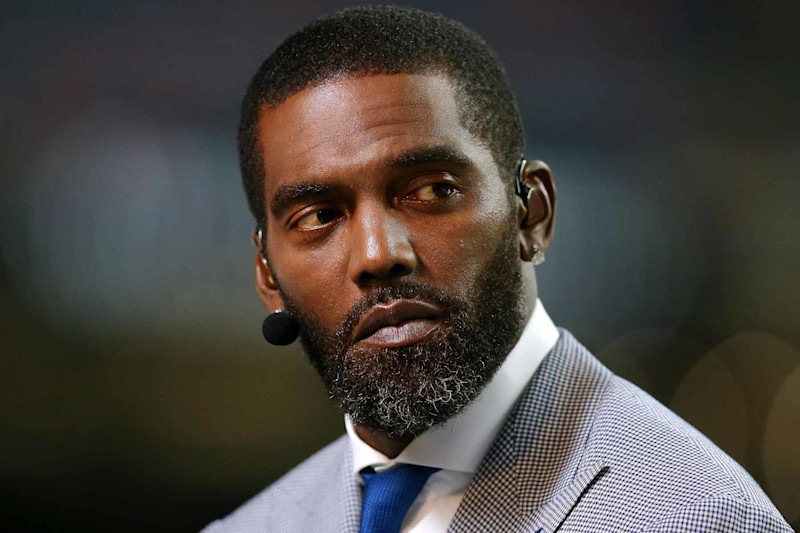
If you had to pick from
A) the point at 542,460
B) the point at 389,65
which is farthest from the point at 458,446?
the point at 389,65

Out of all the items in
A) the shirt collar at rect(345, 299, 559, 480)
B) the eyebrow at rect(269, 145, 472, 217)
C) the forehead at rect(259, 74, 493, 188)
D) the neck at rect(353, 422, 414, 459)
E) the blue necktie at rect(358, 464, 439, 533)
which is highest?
the forehead at rect(259, 74, 493, 188)

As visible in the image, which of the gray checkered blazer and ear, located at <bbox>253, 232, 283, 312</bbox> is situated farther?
ear, located at <bbox>253, 232, 283, 312</bbox>

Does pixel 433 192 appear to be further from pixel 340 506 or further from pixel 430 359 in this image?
pixel 340 506

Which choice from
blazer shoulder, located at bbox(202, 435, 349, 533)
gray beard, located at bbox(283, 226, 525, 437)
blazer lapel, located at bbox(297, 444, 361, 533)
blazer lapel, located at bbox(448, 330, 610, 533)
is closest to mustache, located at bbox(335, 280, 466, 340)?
gray beard, located at bbox(283, 226, 525, 437)

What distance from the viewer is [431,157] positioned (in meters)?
2.41

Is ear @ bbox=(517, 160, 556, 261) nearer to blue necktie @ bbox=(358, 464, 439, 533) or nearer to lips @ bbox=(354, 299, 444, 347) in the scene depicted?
lips @ bbox=(354, 299, 444, 347)

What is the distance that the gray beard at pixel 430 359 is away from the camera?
90.8 inches

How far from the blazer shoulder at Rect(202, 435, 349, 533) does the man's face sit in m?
0.67

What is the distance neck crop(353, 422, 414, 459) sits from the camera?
2.55 metres

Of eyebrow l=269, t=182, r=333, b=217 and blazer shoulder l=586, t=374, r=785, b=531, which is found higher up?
eyebrow l=269, t=182, r=333, b=217

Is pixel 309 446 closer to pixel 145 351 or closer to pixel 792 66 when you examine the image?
pixel 145 351

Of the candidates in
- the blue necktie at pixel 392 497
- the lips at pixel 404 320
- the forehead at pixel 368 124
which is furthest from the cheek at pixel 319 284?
the blue necktie at pixel 392 497

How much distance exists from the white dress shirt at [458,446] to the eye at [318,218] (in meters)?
0.67

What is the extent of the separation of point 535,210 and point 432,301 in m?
0.62
